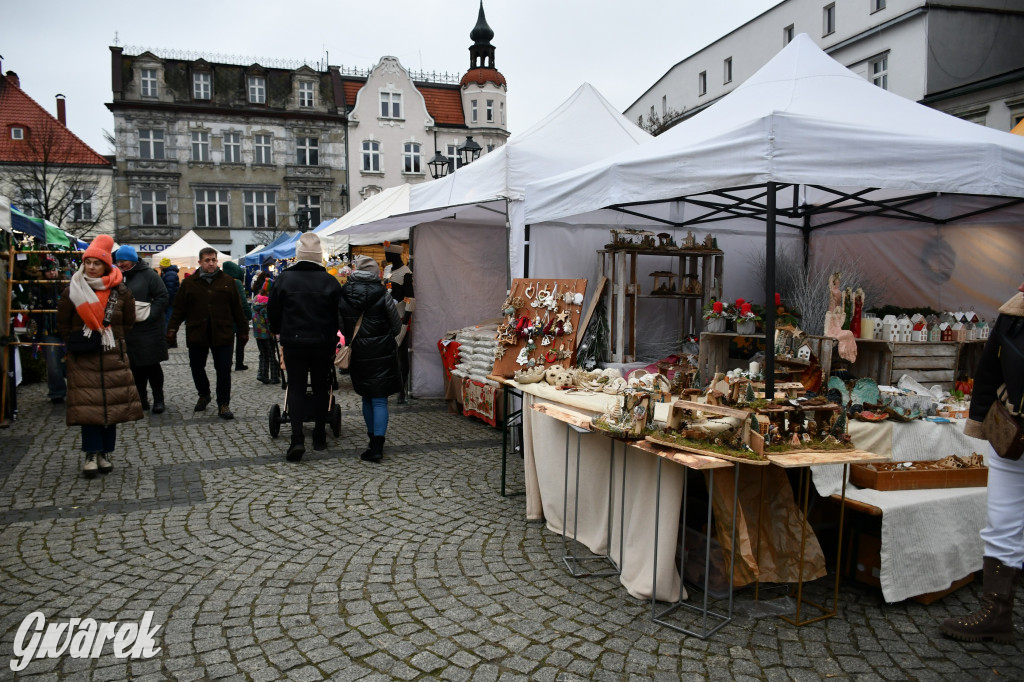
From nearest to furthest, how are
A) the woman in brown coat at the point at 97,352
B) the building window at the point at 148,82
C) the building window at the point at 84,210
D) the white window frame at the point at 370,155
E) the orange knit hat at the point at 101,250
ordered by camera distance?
the woman in brown coat at the point at 97,352
the orange knit hat at the point at 101,250
the building window at the point at 84,210
the building window at the point at 148,82
the white window frame at the point at 370,155

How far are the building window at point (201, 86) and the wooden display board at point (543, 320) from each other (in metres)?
35.5

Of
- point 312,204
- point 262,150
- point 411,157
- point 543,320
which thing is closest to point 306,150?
point 262,150

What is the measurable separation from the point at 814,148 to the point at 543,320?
2609mm

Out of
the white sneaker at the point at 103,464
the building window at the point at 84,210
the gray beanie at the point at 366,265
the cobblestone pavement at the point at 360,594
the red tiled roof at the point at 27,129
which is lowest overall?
the cobblestone pavement at the point at 360,594

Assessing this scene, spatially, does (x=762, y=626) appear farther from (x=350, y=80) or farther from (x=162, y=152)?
(x=350, y=80)

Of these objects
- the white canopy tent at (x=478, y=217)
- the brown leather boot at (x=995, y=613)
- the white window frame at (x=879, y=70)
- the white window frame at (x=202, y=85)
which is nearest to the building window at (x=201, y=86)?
the white window frame at (x=202, y=85)

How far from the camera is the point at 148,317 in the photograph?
686cm

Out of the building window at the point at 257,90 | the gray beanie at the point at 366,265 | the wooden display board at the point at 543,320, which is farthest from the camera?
the building window at the point at 257,90

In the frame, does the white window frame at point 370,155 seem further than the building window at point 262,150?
Yes

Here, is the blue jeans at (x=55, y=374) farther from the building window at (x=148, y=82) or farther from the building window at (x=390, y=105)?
the building window at (x=390, y=105)

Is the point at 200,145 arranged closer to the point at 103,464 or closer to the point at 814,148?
the point at 103,464

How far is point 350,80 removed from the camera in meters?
39.1

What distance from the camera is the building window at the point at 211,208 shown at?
35156mm

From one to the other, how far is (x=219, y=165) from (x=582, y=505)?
120 ft
